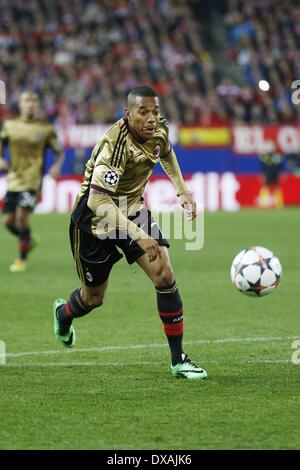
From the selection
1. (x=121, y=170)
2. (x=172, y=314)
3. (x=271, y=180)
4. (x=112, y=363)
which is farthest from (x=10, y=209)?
(x=271, y=180)

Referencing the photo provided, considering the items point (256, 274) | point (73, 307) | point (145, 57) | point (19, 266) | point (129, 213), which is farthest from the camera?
point (145, 57)

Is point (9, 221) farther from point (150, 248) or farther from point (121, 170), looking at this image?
point (150, 248)

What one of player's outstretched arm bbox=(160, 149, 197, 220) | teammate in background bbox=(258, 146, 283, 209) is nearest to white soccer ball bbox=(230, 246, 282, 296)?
player's outstretched arm bbox=(160, 149, 197, 220)

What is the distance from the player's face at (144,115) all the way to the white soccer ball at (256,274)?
190 centimetres

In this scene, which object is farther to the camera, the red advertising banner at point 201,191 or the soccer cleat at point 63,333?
the red advertising banner at point 201,191

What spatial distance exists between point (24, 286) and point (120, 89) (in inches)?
683

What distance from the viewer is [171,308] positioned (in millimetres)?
7312

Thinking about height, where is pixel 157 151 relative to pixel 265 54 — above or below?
below

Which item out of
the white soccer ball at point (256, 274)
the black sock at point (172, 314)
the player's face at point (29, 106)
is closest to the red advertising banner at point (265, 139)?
the player's face at point (29, 106)

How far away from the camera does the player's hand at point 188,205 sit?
297 inches

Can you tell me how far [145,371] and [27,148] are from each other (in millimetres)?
7839

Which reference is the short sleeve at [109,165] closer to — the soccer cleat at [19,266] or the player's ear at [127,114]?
the player's ear at [127,114]

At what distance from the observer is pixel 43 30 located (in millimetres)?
31266

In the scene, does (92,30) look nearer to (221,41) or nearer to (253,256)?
(221,41)
